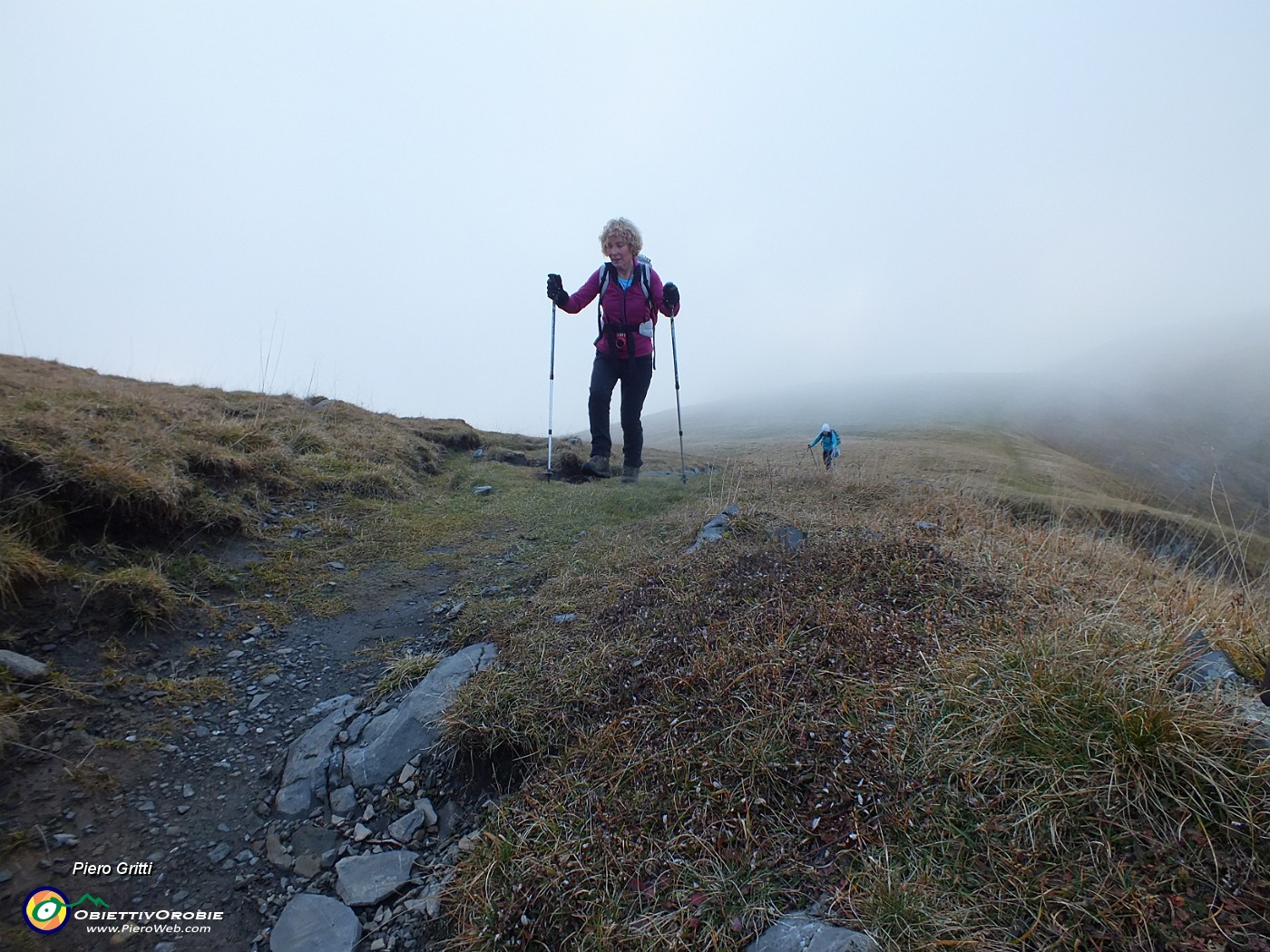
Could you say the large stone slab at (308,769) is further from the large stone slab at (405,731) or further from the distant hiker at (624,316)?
the distant hiker at (624,316)

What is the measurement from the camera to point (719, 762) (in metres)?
3.35

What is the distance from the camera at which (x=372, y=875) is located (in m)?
3.29

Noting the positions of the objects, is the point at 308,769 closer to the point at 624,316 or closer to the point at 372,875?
the point at 372,875

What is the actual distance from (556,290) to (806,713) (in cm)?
1023

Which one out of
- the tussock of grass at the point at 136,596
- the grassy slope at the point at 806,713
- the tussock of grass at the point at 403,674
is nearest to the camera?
the grassy slope at the point at 806,713

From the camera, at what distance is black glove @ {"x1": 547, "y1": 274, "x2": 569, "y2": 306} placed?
11781 mm

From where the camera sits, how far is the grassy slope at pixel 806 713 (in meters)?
2.55

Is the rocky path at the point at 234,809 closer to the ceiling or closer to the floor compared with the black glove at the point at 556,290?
closer to the floor

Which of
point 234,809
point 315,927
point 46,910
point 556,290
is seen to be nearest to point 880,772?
point 315,927

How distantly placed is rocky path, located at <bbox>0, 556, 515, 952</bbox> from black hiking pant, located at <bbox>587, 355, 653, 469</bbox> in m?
7.67

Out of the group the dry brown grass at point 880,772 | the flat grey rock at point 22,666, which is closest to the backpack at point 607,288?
the dry brown grass at point 880,772

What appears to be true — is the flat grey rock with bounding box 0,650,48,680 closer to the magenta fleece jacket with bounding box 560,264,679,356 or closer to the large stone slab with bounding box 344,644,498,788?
the large stone slab with bounding box 344,644,498,788

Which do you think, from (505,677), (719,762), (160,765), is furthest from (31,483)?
(719,762)

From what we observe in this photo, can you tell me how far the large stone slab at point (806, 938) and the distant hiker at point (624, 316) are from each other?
972cm
